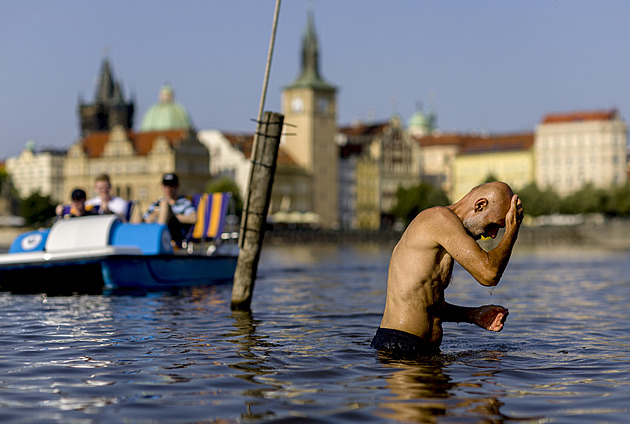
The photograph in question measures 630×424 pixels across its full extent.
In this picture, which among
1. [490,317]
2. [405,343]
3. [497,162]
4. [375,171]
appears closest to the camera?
[490,317]

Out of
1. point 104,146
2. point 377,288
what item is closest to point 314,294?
point 377,288

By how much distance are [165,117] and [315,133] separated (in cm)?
2266

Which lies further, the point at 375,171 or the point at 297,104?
the point at 375,171

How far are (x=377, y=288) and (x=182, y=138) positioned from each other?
99607 millimetres

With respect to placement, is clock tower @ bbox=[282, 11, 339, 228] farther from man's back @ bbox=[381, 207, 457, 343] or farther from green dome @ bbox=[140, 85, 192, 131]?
man's back @ bbox=[381, 207, 457, 343]

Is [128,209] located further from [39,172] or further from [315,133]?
[39,172]

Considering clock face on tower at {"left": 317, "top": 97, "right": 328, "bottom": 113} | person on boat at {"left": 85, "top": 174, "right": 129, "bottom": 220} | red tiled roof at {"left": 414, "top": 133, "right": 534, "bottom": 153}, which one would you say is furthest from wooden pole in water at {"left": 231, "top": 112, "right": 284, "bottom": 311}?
red tiled roof at {"left": 414, "top": 133, "right": 534, "bottom": 153}

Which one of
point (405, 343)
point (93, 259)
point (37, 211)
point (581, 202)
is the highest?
point (581, 202)

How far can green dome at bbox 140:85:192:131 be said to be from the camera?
143250 millimetres

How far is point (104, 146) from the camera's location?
128 meters

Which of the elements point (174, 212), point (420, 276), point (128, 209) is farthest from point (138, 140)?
point (420, 276)

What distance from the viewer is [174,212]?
1831 centimetres

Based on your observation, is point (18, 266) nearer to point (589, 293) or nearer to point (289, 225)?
point (589, 293)

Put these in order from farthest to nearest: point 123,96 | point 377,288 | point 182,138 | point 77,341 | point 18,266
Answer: point 123,96
point 182,138
point 377,288
point 18,266
point 77,341
